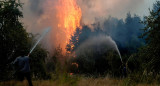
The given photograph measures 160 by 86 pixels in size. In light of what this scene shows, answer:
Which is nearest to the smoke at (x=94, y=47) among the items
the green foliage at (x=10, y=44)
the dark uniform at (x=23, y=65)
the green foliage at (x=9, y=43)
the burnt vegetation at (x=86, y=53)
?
the burnt vegetation at (x=86, y=53)

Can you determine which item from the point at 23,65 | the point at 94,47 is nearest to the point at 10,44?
the point at 23,65

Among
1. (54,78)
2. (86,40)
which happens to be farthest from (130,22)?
(54,78)

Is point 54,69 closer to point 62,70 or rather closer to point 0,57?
point 62,70

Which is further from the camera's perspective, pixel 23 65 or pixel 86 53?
pixel 86 53

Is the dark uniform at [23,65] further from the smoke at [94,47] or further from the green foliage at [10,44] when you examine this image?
the smoke at [94,47]

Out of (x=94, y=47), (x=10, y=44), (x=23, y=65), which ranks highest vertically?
(x=94, y=47)

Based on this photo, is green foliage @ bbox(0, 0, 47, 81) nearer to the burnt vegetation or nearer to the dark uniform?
the burnt vegetation

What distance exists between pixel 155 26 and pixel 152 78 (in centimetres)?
877

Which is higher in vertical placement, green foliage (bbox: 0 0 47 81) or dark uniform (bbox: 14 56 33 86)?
green foliage (bbox: 0 0 47 81)

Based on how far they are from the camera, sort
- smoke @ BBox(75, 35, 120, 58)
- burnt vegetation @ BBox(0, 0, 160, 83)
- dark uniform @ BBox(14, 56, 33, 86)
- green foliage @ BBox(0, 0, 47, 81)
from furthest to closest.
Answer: smoke @ BBox(75, 35, 120, 58) → green foliage @ BBox(0, 0, 47, 81) → dark uniform @ BBox(14, 56, 33, 86) → burnt vegetation @ BBox(0, 0, 160, 83)

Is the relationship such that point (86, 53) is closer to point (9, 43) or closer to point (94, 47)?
point (94, 47)

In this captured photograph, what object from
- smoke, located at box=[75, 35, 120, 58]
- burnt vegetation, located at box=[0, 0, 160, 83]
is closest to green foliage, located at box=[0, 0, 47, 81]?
burnt vegetation, located at box=[0, 0, 160, 83]

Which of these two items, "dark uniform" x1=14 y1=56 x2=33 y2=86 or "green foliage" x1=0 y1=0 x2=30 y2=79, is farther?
"green foliage" x1=0 y1=0 x2=30 y2=79

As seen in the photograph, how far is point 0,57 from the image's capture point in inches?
882
